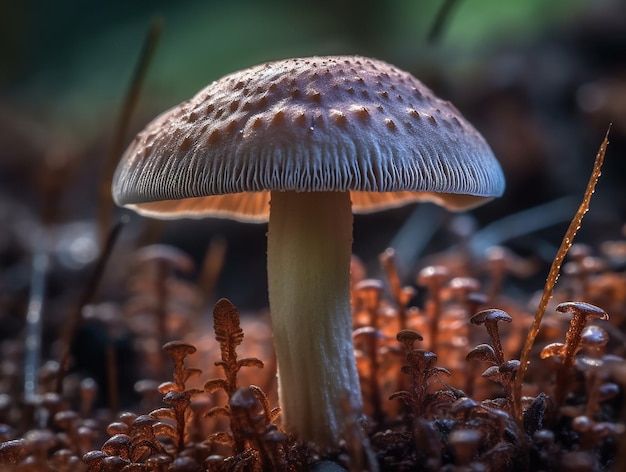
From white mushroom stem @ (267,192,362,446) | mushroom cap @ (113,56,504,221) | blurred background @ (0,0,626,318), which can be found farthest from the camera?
blurred background @ (0,0,626,318)

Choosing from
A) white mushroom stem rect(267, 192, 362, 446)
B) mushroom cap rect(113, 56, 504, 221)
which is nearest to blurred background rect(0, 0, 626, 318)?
mushroom cap rect(113, 56, 504, 221)

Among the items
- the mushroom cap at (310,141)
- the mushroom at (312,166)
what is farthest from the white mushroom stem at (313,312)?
the mushroom cap at (310,141)

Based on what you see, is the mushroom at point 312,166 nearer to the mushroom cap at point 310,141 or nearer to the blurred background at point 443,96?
the mushroom cap at point 310,141

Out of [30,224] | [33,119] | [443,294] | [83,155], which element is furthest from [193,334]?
[33,119]

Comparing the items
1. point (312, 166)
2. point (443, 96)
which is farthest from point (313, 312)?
point (443, 96)

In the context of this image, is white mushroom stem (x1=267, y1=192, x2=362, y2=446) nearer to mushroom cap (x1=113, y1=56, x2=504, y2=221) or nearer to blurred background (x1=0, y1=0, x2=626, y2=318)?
mushroom cap (x1=113, y1=56, x2=504, y2=221)

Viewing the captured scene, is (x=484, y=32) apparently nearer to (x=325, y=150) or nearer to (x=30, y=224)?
(x=30, y=224)
